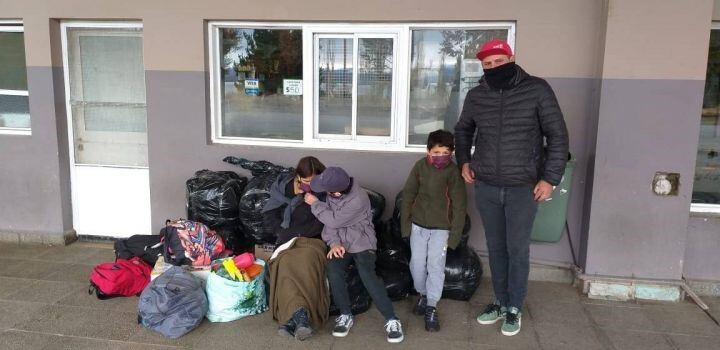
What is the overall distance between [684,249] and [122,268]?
14.2ft

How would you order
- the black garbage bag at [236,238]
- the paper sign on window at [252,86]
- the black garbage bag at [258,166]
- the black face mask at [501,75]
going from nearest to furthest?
the black face mask at [501,75] → the black garbage bag at [236,238] → the black garbage bag at [258,166] → the paper sign on window at [252,86]

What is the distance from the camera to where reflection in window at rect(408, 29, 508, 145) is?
4.62 m

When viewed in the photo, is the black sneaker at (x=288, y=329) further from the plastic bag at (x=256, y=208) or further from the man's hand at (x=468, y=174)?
the man's hand at (x=468, y=174)

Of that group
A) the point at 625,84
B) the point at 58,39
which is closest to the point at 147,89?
the point at 58,39

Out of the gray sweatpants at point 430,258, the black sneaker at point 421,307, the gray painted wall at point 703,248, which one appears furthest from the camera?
the gray painted wall at point 703,248

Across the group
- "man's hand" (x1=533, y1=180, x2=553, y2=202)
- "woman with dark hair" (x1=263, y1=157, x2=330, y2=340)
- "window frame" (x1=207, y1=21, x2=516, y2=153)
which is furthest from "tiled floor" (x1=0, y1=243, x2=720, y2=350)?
"window frame" (x1=207, y1=21, x2=516, y2=153)

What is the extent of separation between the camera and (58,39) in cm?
520

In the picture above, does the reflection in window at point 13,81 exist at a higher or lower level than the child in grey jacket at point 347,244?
higher

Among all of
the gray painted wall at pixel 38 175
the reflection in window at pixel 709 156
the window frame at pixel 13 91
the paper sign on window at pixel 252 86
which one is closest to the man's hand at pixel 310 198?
the paper sign on window at pixel 252 86

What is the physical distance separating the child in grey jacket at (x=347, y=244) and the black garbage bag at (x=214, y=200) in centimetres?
110

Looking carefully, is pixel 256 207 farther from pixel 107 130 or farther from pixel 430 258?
pixel 107 130

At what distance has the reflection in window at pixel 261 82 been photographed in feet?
16.1

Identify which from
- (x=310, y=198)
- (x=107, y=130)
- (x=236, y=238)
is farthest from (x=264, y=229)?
(x=107, y=130)

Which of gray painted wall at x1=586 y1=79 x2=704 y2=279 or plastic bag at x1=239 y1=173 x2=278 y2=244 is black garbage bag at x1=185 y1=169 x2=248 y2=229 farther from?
gray painted wall at x1=586 y1=79 x2=704 y2=279
